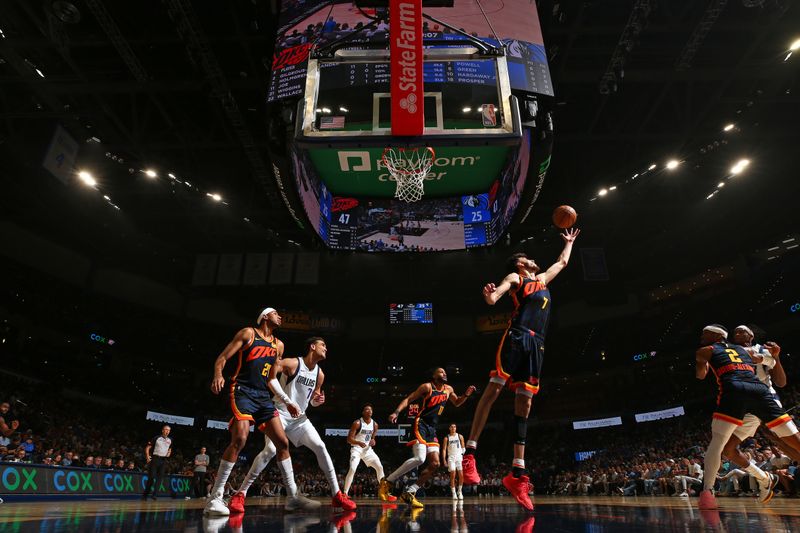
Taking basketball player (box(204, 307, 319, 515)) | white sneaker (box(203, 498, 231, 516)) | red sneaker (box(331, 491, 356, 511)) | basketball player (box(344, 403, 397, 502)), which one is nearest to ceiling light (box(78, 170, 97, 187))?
basketball player (box(344, 403, 397, 502))

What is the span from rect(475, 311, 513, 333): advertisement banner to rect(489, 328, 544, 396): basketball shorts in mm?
25832

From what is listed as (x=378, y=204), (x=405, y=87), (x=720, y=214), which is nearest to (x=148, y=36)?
(x=378, y=204)

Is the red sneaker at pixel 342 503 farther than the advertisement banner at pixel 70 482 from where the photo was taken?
No

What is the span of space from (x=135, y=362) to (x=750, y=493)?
28.5 metres

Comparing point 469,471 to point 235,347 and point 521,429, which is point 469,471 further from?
point 235,347

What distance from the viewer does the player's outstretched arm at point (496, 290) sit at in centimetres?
420

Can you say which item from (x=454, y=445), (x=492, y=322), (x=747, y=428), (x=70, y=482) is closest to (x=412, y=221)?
(x=454, y=445)

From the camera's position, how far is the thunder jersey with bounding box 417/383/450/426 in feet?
28.0

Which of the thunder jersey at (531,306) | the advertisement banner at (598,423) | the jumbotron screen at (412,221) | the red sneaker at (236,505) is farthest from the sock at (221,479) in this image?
the advertisement banner at (598,423)

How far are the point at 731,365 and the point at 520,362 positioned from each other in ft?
8.22

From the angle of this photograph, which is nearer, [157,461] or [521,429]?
[521,429]

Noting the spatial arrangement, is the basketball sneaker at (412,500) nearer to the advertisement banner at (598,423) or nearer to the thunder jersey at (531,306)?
the thunder jersey at (531,306)

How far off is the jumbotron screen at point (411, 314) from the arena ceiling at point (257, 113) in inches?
231

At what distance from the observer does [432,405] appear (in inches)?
338
